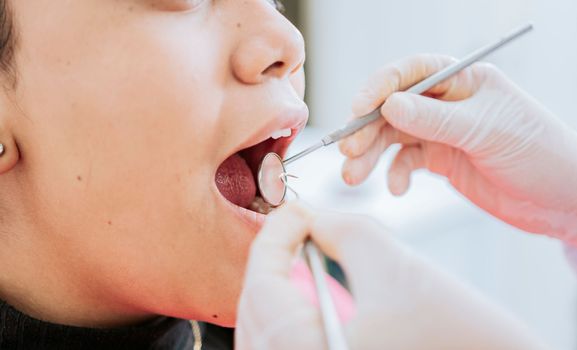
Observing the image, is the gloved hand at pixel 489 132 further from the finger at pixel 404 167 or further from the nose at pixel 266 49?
the nose at pixel 266 49

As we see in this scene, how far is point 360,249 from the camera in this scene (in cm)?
76

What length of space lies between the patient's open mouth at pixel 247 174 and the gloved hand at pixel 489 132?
142 mm

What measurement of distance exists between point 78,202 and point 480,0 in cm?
230

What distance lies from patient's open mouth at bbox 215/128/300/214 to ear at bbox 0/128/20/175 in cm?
33

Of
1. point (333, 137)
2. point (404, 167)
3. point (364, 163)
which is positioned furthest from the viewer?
point (404, 167)

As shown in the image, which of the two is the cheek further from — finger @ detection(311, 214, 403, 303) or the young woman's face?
finger @ detection(311, 214, 403, 303)

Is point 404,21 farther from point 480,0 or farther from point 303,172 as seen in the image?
point 303,172

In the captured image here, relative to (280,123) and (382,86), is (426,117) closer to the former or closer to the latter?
(382,86)

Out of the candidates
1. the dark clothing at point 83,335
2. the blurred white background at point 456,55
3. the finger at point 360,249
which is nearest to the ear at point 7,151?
the dark clothing at point 83,335

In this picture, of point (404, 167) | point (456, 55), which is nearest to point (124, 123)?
point (404, 167)

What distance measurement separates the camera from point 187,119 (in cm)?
95

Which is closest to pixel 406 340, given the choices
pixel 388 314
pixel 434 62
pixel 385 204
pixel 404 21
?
pixel 388 314

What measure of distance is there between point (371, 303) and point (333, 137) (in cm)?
48

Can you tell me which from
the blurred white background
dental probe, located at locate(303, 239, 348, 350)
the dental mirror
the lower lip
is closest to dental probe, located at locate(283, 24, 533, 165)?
the dental mirror
